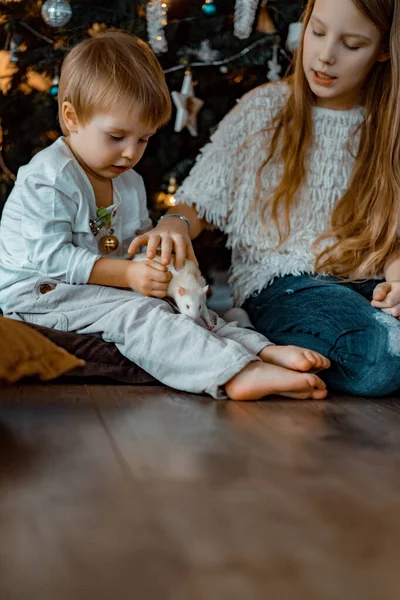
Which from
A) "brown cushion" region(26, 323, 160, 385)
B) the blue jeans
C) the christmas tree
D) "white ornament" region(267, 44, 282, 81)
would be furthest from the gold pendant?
"white ornament" region(267, 44, 282, 81)

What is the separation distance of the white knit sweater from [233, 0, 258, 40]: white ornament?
32cm

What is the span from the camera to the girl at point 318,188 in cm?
155

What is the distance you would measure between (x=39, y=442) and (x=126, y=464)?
0.13 meters

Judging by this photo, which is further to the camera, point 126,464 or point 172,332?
point 172,332

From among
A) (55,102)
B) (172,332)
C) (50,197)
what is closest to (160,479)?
(172,332)

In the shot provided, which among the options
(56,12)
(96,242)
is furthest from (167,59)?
(96,242)

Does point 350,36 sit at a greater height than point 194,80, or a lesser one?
greater

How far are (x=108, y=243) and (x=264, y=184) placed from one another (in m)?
0.40

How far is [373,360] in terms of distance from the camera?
1423 mm

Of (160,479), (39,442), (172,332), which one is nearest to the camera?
(160,479)

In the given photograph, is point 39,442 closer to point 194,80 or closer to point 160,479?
point 160,479

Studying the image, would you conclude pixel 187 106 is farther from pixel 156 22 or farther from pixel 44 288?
pixel 44 288

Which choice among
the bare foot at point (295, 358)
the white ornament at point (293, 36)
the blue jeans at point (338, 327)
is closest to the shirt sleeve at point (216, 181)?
the blue jeans at point (338, 327)

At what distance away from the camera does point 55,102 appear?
2.03 meters
